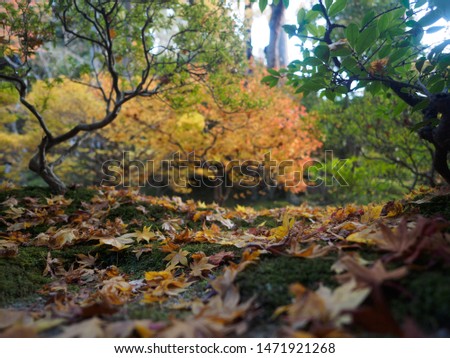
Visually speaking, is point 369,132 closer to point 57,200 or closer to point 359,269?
point 57,200

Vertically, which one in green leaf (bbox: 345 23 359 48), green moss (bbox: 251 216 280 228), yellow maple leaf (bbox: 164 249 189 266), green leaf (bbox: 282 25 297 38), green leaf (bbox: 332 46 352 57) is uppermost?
green leaf (bbox: 282 25 297 38)

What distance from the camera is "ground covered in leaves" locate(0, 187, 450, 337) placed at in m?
0.86

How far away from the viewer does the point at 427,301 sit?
846 mm

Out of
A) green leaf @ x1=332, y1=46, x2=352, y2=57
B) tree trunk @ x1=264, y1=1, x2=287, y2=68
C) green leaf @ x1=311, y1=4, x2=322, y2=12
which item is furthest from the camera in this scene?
tree trunk @ x1=264, y1=1, x2=287, y2=68

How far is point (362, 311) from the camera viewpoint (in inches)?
30.8

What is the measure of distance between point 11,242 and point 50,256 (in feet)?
1.33

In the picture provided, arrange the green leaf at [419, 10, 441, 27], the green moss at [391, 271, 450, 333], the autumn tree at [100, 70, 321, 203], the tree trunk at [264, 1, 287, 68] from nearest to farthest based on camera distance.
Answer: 1. the green moss at [391, 271, 450, 333]
2. the green leaf at [419, 10, 441, 27]
3. the autumn tree at [100, 70, 321, 203]
4. the tree trunk at [264, 1, 287, 68]

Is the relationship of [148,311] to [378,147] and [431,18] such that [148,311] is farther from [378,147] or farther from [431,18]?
[378,147]

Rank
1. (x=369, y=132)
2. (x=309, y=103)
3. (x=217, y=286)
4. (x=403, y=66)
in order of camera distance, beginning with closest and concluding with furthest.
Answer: (x=217, y=286) < (x=403, y=66) < (x=369, y=132) < (x=309, y=103)

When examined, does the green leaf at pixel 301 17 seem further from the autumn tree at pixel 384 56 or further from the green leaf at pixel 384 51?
the green leaf at pixel 384 51

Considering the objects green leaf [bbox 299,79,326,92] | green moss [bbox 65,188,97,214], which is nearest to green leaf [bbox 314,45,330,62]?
green leaf [bbox 299,79,326,92]

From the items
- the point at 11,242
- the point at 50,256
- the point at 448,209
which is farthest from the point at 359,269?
the point at 11,242

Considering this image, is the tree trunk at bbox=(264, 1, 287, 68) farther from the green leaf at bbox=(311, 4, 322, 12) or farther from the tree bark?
the green leaf at bbox=(311, 4, 322, 12)
